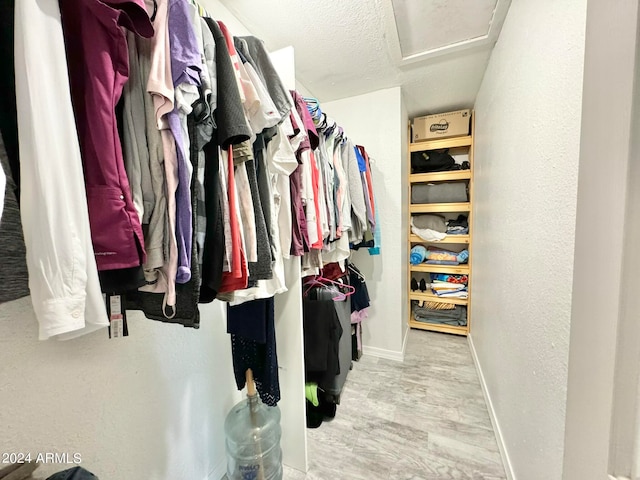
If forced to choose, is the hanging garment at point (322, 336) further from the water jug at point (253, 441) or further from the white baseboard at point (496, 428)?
the white baseboard at point (496, 428)

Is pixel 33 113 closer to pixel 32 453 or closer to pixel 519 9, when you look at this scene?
pixel 32 453

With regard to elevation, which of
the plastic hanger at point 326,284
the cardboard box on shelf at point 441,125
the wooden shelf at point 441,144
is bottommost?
the plastic hanger at point 326,284

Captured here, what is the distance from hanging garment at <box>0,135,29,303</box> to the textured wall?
38cm

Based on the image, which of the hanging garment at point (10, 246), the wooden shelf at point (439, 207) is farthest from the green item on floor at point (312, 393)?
the wooden shelf at point (439, 207)

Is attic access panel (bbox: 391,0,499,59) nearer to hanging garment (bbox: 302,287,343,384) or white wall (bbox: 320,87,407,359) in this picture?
white wall (bbox: 320,87,407,359)

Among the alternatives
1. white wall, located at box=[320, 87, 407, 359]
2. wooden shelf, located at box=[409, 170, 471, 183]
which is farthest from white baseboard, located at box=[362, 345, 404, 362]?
wooden shelf, located at box=[409, 170, 471, 183]

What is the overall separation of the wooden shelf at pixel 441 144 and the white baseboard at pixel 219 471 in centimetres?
283

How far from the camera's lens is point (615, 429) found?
320mm

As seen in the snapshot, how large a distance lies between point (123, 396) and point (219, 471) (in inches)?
29.1

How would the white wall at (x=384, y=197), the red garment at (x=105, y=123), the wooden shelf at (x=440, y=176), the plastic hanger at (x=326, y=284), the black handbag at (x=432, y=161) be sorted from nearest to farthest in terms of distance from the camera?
the red garment at (x=105, y=123), the plastic hanger at (x=326, y=284), the white wall at (x=384, y=197), the wooden shelf at (x=440, y=176), the black handbag at (x=432, y=161)

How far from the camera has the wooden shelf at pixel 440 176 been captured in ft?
8.07

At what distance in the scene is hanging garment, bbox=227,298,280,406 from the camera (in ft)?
3.12

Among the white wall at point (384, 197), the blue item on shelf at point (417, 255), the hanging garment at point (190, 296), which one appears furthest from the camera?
the blue item on shelf at point (417, 255)

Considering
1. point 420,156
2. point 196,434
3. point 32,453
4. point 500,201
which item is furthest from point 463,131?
point 32,453
